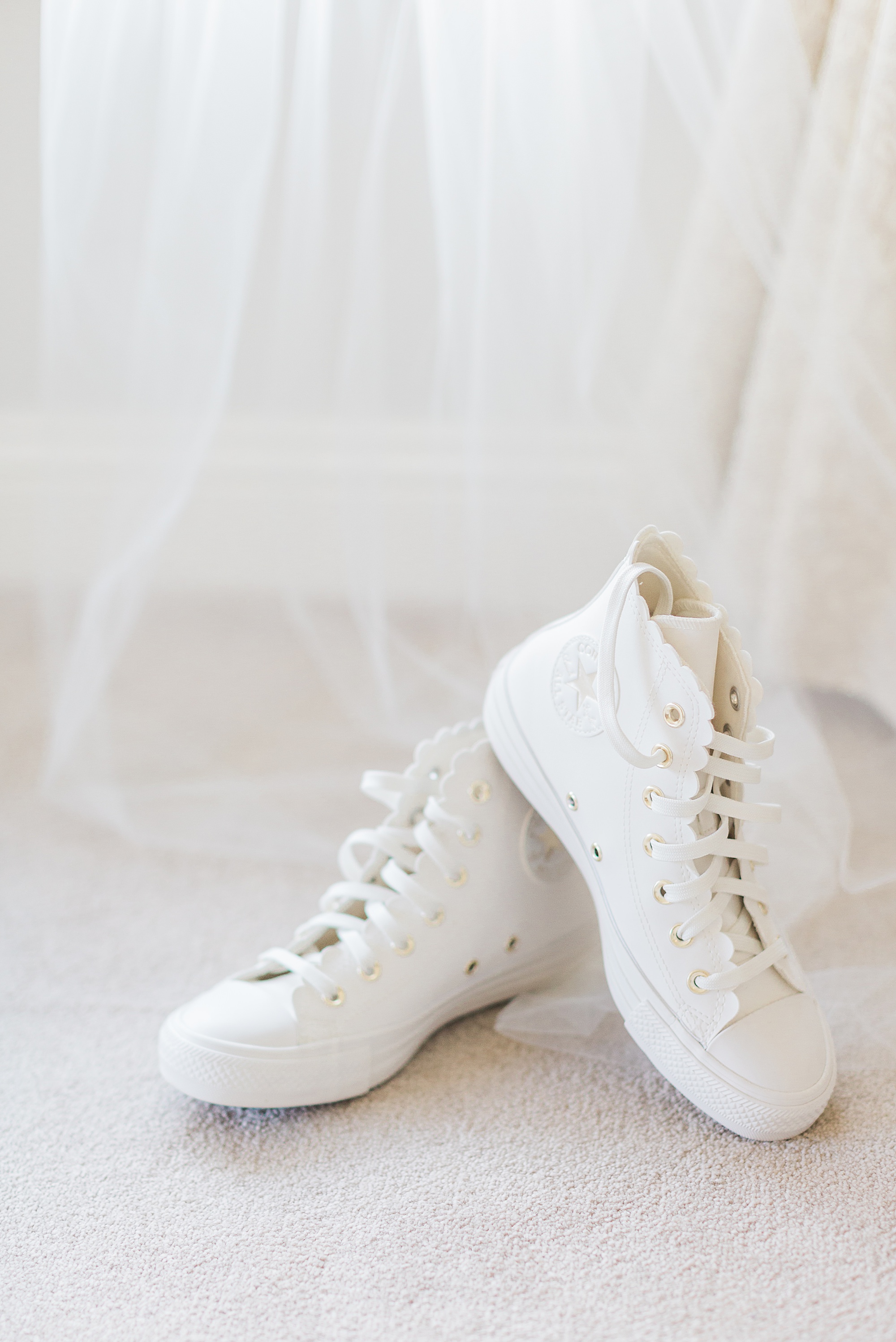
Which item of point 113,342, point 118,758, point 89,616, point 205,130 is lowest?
point 118,758

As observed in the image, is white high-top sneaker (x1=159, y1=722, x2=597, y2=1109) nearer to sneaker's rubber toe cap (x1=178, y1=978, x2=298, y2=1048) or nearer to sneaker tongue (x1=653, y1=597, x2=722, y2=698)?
sneaker's rubber toe cap (x1=178, y1=978, x2=298, y2=1048)

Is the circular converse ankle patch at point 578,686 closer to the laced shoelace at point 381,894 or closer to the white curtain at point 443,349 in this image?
the laced shoelace at point 381,894

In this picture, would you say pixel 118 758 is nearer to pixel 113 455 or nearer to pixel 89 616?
pixel 89 616

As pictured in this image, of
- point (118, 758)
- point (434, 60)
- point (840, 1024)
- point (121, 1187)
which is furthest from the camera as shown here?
point (118, 758)

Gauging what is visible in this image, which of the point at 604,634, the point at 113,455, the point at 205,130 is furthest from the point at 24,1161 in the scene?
the point at 205,130

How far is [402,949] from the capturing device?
0.60 metres

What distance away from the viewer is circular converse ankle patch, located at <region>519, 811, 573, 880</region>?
0.65 m

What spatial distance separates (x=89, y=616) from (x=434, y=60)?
0.54 metres

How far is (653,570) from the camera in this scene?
56 cm

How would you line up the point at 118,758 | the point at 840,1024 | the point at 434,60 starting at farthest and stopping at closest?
the point at 118,758, the point at 434,60, the point at 840,1024

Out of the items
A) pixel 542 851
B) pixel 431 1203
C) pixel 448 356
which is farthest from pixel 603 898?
pixel 448 356

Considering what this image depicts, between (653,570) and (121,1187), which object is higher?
(653,570)

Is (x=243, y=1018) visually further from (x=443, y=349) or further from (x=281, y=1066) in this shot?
(x=443, y=349)

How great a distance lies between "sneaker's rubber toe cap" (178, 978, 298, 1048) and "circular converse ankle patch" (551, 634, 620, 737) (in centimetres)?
23
